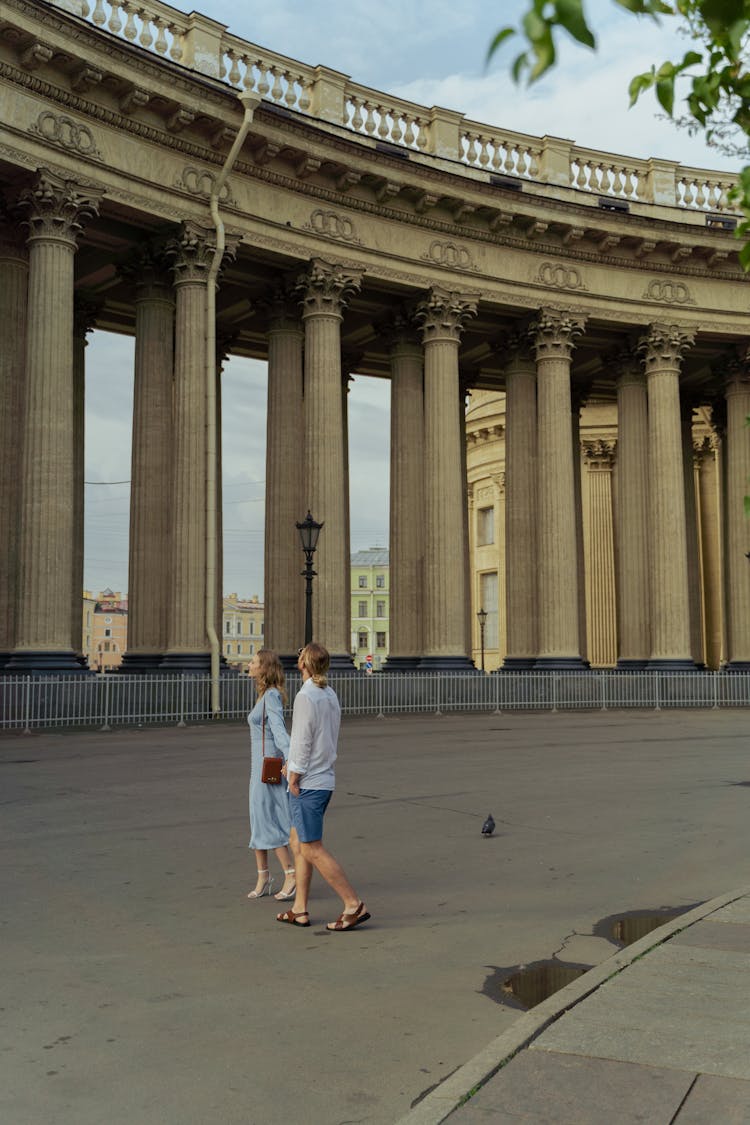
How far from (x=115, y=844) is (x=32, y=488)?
48.2 ft

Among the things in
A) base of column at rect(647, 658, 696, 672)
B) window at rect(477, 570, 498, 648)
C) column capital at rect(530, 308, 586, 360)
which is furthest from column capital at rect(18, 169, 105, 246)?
window at rect(477, 570, 498, 648)

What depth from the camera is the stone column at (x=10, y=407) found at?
25.9 metres

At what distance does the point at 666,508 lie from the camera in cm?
3497

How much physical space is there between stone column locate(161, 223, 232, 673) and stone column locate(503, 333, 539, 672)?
11.5 meters

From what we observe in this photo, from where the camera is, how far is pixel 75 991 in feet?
20.4

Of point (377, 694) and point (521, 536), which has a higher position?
point (521, 536)

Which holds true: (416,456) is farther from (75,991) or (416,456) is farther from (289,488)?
(75,991)

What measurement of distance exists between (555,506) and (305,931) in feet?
88.0

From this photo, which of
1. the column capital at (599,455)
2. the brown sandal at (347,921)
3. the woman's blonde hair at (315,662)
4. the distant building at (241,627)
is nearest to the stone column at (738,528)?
the column capital at (599,455)

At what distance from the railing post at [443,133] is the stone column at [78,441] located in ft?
35.6

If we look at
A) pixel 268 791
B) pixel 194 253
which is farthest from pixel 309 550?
pixel 268 791

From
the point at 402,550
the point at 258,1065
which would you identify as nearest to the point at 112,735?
the point at 402,550

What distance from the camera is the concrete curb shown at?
14.7ft

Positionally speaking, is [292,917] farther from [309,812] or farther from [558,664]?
[558,664]
